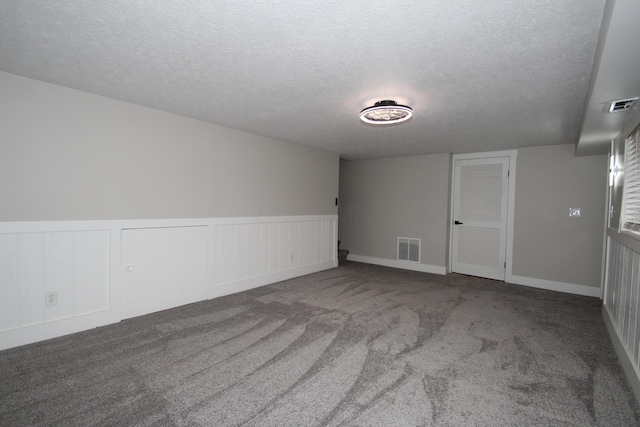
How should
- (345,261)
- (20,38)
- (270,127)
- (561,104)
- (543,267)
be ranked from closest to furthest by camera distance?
(20,38), (561,104), (270,127), (543,267), (345,261)

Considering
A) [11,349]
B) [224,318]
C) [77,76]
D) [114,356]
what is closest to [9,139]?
[77,76]

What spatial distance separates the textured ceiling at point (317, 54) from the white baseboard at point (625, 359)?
6.71 ft

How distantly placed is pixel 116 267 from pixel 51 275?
0.50 meters

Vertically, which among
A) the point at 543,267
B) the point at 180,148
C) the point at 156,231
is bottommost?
the point at 543,267

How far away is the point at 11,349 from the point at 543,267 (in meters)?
6.37

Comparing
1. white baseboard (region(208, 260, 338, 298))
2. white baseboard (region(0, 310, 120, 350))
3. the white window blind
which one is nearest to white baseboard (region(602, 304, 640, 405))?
the white window blind

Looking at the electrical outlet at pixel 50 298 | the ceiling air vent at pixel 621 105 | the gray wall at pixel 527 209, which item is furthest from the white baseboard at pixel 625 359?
the electrical outlet at pixel 50 298

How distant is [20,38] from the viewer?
1.88 metres

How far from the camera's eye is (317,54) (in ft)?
6.55

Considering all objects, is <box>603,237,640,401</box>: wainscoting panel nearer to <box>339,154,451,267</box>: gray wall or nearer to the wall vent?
<box>339,154,451,267</box>: gray wall

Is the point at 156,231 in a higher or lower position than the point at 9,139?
lower

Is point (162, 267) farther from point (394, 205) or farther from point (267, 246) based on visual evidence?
point (394, 205)

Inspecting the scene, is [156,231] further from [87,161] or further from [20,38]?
[20,38]

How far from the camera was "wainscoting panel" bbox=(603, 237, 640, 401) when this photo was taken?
2139 mm
